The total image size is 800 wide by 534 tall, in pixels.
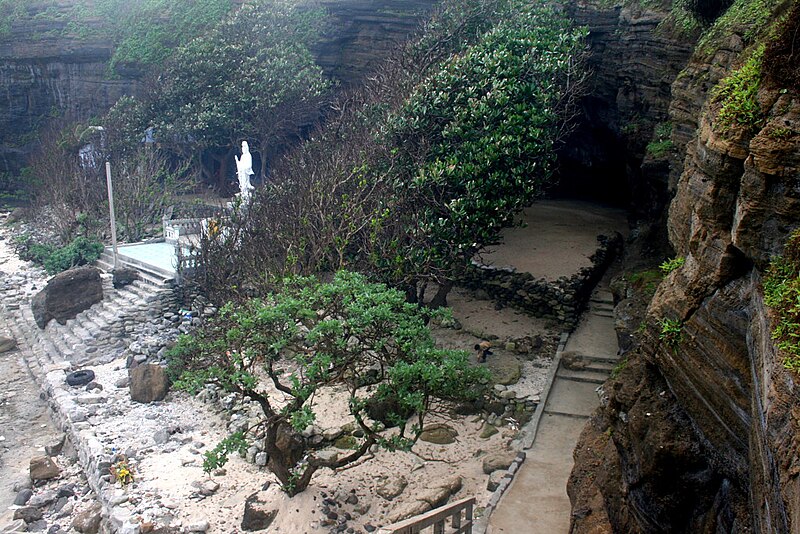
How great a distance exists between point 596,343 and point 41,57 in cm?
3485

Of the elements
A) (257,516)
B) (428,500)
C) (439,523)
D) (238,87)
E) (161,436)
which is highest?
(238,87)

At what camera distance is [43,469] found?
17078 millimetres

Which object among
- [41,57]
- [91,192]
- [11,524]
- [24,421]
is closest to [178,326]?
[24,421]

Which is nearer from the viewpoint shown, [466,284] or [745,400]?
[745,400]

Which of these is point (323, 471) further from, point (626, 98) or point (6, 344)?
point (626, 98)

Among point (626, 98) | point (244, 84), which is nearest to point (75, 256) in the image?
point (244, 84)

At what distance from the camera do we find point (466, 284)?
2311 centimetres

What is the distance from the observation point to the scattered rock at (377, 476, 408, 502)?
14.3 m

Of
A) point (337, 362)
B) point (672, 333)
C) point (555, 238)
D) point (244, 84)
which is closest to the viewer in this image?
point (672, 333)

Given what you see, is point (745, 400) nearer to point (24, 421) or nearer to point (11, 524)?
point (11, 524)

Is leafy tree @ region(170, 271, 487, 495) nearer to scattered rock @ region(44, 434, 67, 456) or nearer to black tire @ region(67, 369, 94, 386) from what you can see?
scattered rock @ region(44, 434, 67, 456)

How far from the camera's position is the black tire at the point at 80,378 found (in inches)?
803

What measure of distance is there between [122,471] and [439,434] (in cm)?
671

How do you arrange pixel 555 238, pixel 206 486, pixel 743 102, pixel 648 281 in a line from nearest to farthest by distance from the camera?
1. pixel 743 102
2. pixel 206 486
3. pixel 648 281
4. pixel 555 238
